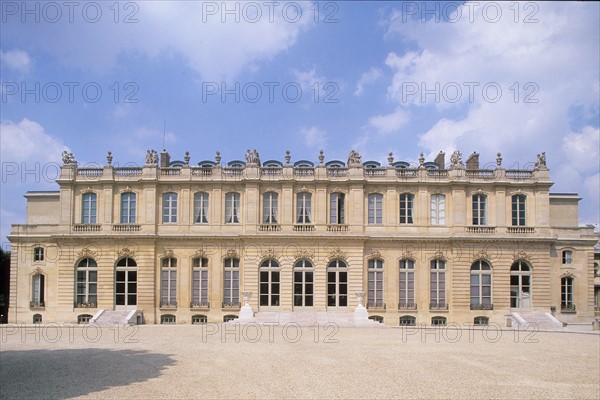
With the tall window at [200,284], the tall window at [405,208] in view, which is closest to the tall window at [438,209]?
the tall window at [405,208]

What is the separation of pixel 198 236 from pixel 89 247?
25.8 feet

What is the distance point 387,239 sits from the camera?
38.4m

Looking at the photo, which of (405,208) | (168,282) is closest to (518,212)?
(405,208)

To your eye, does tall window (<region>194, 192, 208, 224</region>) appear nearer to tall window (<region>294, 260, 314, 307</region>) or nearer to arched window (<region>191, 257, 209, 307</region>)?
arched window (<region>191, 257, 209, 307</region>)

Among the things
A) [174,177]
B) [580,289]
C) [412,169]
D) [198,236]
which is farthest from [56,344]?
[580,289]

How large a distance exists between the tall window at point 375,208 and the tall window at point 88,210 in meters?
20.1

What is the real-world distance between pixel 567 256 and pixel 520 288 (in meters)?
4.57

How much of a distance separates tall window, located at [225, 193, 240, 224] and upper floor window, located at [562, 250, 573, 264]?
941 inches

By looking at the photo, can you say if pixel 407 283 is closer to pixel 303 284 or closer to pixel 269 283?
pixel 303 284

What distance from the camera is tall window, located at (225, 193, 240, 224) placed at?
39.5 meters

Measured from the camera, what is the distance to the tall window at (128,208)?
39406mm

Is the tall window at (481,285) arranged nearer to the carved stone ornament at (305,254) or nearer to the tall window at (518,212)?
the tall window at (518,212)

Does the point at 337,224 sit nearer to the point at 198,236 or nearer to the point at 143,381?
the point at 198,236

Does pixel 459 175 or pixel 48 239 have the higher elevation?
pixel 459 175
